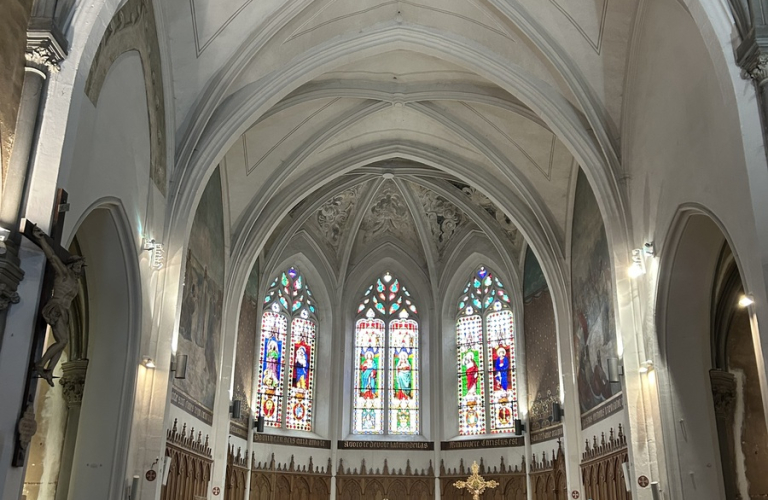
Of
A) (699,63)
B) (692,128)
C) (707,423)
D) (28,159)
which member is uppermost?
(699,63)

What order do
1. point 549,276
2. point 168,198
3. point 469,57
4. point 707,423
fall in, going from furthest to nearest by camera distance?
point 549,276, point 469,57, point 168,198, point 707,423

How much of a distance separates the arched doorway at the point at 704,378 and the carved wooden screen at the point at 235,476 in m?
10.0

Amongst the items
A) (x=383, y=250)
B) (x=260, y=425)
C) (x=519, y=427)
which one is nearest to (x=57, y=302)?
(x=260, y=425)

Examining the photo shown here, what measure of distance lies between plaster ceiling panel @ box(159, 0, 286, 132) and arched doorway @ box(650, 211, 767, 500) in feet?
24.7

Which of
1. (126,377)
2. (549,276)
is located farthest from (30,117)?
(549,276)

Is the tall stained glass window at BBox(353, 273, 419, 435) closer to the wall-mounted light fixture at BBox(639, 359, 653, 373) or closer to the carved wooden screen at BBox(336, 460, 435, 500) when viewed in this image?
the carved wooden screen at BBox(336, 460, 435, 500)

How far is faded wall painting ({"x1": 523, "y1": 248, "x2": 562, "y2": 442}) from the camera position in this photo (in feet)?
61.1

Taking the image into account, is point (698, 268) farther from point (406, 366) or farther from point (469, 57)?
point (406, 366)

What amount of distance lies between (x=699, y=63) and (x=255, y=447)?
1377 centimetres

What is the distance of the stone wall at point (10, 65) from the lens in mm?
7387

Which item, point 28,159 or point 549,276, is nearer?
point 28,159

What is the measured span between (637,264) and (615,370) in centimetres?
174

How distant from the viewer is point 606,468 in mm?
14719

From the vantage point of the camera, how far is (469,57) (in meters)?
14.0
